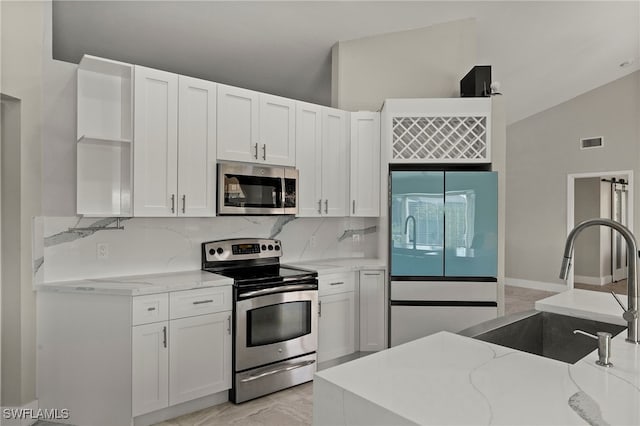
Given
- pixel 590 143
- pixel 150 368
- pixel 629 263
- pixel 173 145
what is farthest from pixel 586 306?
pixel 590 143

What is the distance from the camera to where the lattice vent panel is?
3768 millimetres

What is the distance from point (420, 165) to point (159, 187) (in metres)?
2.46

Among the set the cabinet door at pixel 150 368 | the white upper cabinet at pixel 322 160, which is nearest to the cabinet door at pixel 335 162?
the white upper cabinet at pixel 322 160

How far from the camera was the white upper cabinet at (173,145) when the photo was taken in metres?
2.80

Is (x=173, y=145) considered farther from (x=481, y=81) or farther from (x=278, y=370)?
(x=481, y=81)

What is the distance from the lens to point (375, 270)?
12.1 ft

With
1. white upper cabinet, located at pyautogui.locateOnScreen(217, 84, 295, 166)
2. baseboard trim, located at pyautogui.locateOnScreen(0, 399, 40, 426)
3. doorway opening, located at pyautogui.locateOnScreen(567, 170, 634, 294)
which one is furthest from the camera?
doorway opening, located at pyautogui.locateOnScreen(567, 170, 634, 294)

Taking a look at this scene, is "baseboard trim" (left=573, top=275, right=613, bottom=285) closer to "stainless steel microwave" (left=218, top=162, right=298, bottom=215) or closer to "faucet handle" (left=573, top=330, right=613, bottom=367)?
"stainless steel microwave" (left=218, top=162, right=298, bottom=215)

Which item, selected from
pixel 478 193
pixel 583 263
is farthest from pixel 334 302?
pixel 583 263

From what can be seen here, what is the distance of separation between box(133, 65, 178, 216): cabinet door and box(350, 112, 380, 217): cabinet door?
5.76ft

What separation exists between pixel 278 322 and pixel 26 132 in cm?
213

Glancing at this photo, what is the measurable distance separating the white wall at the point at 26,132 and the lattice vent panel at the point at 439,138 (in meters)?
2.84

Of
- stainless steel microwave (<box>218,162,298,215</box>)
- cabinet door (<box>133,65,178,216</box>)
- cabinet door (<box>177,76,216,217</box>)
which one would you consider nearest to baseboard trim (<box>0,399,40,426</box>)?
cabinet door (<box>133,65,178,216</box>)

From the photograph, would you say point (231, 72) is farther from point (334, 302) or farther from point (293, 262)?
point (334, 302)
